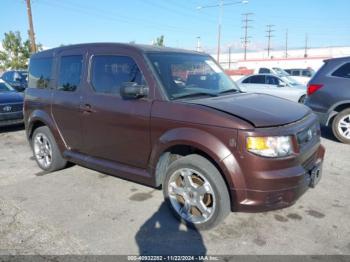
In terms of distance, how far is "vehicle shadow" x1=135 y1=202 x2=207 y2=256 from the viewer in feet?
9.72

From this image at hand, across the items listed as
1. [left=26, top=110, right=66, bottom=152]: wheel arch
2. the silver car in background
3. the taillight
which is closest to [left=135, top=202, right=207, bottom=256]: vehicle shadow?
[left=26, top=110, right=66, bottom=152]: wheel arch

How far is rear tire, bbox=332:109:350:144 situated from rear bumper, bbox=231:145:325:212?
4452 millimetres

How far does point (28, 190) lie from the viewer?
4465 millimetres

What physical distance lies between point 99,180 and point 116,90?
1586mm

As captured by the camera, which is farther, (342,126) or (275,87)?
(275,87)

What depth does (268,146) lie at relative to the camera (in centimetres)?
289

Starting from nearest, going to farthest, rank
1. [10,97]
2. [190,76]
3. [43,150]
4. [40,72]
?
[190,76] → [40,72] → [43,150] → [10,97]

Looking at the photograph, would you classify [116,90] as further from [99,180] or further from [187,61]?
[99,180]

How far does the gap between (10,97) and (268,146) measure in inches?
311

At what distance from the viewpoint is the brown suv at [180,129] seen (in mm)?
2934

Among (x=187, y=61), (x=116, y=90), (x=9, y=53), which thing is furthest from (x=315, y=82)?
(x=9, y=53)

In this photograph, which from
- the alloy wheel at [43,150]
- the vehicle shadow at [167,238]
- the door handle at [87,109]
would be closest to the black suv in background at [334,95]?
the vehicle shadow at [167,238]

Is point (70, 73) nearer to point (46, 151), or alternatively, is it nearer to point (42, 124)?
point (42, 124)

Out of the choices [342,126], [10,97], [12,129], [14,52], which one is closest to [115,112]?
[342,126]
